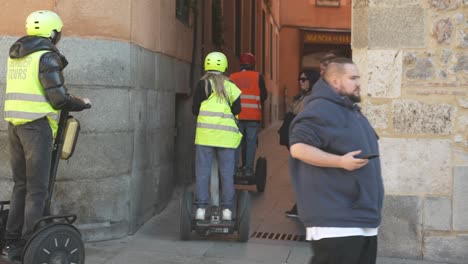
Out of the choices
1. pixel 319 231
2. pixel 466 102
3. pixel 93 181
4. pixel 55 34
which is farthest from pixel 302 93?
pixel 319 231

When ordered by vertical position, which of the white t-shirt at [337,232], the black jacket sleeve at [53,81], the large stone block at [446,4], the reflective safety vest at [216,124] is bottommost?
the white t-shirt at [337,232]

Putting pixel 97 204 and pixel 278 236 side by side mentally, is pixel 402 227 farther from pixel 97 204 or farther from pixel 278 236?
pixel 97 204

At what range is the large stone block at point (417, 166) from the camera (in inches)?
197

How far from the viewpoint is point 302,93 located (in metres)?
6.48

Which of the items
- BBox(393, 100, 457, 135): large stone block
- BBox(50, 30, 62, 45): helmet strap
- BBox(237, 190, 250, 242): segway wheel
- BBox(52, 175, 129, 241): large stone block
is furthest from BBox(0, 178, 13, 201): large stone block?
BBox(393, 100, 457, 135): large stone block

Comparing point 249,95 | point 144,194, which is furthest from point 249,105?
point 144,194

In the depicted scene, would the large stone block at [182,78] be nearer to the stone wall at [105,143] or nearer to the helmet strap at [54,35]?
the stone wall at [105,143]

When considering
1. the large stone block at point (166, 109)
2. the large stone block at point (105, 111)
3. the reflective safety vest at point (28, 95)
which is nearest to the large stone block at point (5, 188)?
the large stone block at point (105, 111)

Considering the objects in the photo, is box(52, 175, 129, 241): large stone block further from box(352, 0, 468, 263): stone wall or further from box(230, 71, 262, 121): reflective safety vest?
box(230, 71, 262, 121): reflective safety vest

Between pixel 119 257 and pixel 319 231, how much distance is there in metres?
2.53

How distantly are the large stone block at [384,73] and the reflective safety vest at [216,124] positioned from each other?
128 cm

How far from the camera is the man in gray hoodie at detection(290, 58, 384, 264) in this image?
2.94m

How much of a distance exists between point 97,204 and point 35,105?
1.52 meters

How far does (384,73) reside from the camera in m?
5.08
